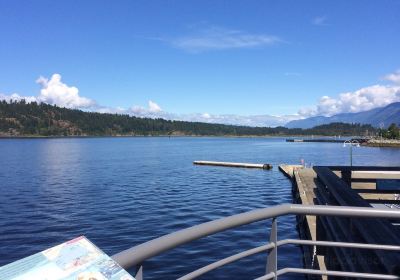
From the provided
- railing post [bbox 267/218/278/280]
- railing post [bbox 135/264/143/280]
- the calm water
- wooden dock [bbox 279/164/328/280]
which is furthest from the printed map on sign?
the calm water

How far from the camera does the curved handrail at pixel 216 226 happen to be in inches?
102

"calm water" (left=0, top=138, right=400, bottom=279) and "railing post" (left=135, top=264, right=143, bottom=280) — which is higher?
"railing post" (left=135, top=264, right=143, bottom=280)

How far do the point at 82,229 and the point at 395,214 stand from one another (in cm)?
2662

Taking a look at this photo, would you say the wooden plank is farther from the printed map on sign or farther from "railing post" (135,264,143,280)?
the printed map on sign

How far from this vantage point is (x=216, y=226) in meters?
3.23

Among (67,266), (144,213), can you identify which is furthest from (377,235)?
(144,213)

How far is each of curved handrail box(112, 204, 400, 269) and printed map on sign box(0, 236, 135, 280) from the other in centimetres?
14

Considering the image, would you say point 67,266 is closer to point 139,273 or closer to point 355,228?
point 139,273

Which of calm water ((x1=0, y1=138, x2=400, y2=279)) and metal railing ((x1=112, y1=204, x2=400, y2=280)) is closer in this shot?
metal railing ((x1=112, y1=204, x2=400, y2=280))

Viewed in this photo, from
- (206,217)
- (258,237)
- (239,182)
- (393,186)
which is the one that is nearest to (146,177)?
(239,182)

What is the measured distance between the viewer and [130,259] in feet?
8.33

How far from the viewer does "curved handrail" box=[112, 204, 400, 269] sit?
2.60 meters

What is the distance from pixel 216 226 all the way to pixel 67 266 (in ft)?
4.15

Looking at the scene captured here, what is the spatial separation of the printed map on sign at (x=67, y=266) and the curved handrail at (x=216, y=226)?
140 millimetres
